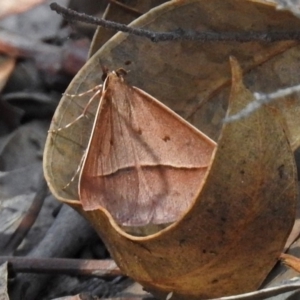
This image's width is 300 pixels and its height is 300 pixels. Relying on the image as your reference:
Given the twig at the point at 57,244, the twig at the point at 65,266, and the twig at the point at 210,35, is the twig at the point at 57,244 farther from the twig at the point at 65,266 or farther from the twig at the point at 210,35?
the twig at the point at 210,35

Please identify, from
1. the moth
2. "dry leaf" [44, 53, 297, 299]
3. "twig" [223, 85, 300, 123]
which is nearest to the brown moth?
the moth

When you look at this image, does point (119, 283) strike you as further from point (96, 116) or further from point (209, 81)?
point (209, 81)

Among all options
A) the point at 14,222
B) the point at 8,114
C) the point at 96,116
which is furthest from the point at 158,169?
the point at 8,114

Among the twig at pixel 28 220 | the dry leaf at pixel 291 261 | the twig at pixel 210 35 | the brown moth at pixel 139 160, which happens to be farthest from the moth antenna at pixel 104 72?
the dry leaf at pixel 291 261

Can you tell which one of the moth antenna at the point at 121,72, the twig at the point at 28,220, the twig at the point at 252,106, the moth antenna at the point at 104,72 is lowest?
the twig at the point at 28,220

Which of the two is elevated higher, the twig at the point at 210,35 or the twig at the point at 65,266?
the twig at the point at 210,35

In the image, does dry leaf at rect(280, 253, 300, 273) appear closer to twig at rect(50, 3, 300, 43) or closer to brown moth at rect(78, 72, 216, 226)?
brown moth at rect(78, 72, 216, 226)

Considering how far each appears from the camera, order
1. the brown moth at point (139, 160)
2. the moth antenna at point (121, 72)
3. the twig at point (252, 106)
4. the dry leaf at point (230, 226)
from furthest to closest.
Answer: the moth antenna at point (121, 72)
the brown moth at point (139, 160)
the dry leaf at point (230, 226)
the twig at point (252, 106)
